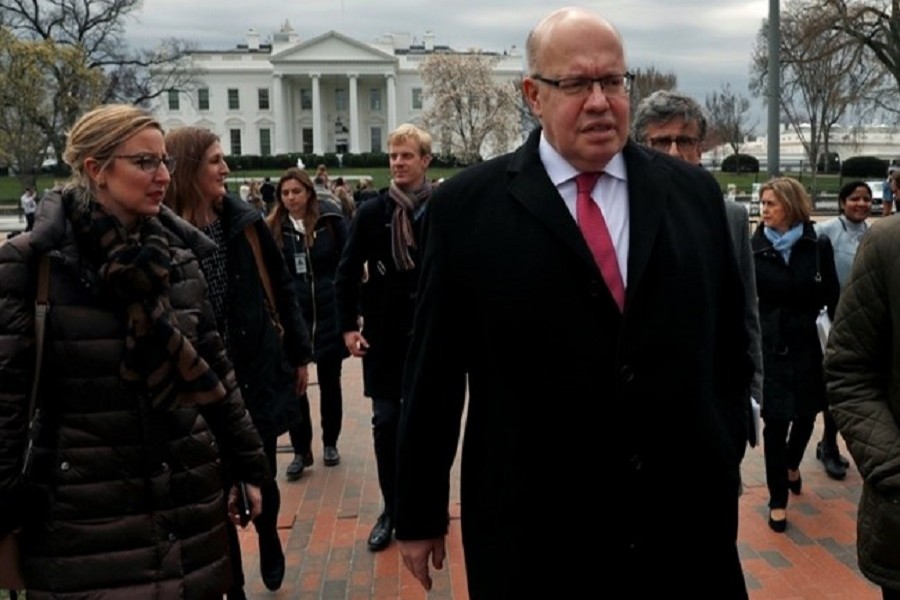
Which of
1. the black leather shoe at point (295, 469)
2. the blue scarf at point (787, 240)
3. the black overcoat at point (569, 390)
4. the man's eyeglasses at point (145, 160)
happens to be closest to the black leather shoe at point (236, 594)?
the black overcoat at point (569, 390)

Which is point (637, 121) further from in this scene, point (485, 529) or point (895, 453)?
point (485, 529)

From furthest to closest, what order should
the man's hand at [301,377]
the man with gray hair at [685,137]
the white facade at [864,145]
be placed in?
1. the white facade at [864,145]
2. the man's hand at [301,377]
3. the man with gray hair at [685,137]

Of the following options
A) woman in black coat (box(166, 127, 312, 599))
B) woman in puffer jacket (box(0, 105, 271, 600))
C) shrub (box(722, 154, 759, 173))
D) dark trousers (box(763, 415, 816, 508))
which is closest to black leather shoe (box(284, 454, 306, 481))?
woman in black coat (box(166, 127, 312, 599))

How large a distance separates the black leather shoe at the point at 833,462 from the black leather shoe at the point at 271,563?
3685mm

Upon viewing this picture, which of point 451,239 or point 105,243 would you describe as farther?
point 105,243

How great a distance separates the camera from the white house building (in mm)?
98938

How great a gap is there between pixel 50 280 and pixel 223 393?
663 millimetres

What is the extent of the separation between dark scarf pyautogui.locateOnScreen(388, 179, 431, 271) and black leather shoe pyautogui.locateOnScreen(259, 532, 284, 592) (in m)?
1.52

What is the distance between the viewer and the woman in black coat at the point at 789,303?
17.3 ft

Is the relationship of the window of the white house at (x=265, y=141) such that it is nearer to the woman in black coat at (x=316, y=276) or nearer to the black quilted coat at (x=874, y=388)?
the woman in black coat at (x=316, y=276)

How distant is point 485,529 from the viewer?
246cm

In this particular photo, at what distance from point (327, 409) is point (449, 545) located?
69.4 inches

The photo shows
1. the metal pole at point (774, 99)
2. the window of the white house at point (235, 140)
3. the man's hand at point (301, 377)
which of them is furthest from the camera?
the window of the white house at point (235, 140)

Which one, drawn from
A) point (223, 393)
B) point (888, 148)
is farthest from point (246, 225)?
point (888, 148)
